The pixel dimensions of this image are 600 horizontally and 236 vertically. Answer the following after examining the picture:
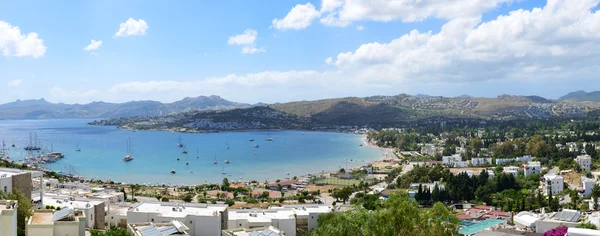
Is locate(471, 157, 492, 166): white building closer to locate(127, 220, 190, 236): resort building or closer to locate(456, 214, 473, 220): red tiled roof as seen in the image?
locate(456, 214, 473, 220): red tiled roof

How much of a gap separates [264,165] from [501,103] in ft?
306

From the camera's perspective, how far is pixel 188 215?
37.9 ft

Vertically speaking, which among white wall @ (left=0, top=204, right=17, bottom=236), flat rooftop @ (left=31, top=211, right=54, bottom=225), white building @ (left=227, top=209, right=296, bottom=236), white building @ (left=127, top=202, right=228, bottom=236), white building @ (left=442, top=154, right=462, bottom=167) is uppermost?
white wall @ (left=0, top=204, right=17, bottom=236)

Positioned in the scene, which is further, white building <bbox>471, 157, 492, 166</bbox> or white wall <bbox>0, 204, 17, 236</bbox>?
white building <bbox>471, 157, 492, 166</bbox>

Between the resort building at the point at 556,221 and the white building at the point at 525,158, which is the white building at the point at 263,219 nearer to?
the resort building at the point at 556,221

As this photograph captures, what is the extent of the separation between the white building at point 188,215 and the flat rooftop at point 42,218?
3.46 meters

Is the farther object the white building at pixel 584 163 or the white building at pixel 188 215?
the white building at pixel 584 163

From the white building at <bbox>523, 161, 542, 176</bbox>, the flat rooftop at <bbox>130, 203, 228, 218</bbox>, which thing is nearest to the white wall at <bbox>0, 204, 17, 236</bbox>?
the flat rooftop at <bbox>130, 203, 228, 218</bbox>

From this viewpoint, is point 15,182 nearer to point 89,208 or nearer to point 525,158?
point 89,208

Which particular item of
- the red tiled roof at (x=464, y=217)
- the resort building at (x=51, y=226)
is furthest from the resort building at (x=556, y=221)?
the resort building at (x=51, y=226)

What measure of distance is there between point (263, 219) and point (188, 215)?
9.05 feet

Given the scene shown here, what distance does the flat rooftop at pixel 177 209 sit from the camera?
1235 cm

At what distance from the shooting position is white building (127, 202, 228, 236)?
11.4 m

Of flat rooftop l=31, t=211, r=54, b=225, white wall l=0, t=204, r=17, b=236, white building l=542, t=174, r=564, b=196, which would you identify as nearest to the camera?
white wall l=0, t=204, r=17, b=236
